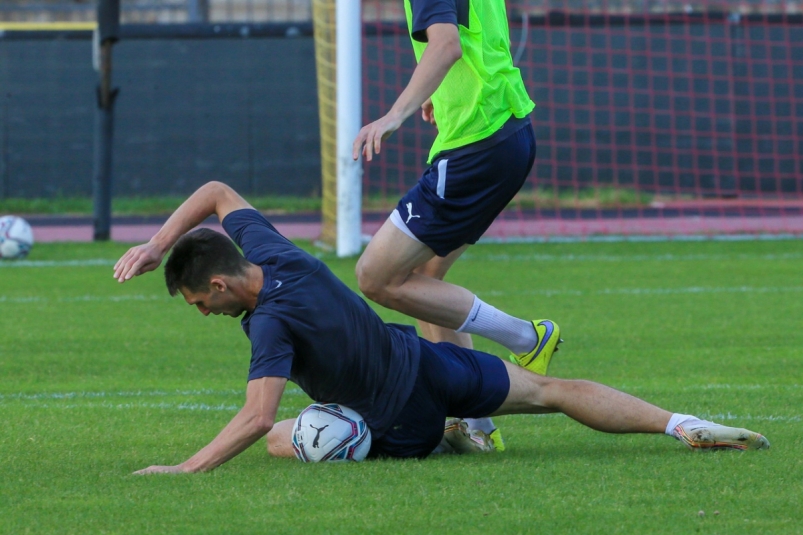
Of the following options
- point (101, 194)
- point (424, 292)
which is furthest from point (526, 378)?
point (101, 194)

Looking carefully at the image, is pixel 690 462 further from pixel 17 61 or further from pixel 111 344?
pixel 17 61

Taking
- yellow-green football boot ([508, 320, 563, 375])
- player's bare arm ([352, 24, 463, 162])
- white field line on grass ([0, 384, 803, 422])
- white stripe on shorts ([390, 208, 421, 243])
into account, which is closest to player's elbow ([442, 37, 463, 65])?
player's bare arm ([352, 24, 463, 162])

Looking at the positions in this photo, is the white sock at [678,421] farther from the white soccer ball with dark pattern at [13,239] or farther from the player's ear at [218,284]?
the white soccer ball with dark pattern at [13,239]

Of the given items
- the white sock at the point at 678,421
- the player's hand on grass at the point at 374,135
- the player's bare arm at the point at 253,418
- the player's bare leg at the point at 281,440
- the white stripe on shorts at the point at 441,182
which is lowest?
the player's bare leg at the point at 281,440

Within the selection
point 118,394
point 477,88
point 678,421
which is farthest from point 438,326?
point 118,394

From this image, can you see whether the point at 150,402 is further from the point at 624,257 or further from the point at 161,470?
the point at 624,257

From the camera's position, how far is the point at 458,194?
14.7ft

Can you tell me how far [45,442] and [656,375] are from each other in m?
2.97

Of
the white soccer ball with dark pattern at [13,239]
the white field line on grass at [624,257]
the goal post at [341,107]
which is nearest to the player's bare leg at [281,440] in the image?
the goal post at [341,107]

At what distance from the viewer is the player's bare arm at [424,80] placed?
3.92 m

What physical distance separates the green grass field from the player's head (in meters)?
0.57

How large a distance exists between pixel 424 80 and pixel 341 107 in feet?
21.4

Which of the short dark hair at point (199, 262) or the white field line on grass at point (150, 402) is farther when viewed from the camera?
the white field line on grass at point (150, 402)

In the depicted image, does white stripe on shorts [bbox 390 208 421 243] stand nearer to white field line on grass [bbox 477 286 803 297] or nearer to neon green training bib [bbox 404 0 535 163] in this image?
neon green training bib [bbox 404 0 535 163]
